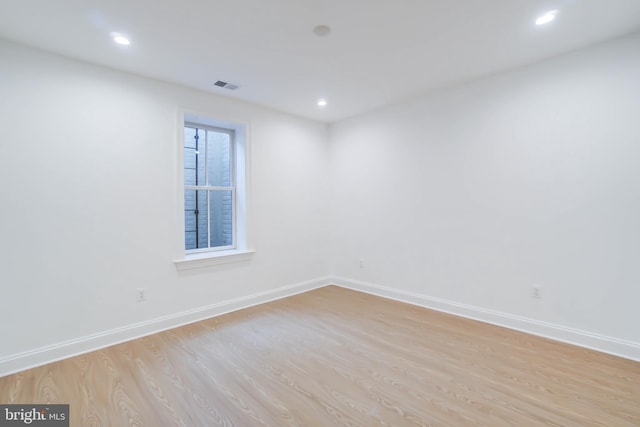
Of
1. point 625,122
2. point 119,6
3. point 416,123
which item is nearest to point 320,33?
point 119,6

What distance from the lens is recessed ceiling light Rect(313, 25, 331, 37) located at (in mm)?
2289

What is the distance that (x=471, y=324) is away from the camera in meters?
3.19

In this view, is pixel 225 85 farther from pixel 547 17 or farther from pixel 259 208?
pixel 547 17

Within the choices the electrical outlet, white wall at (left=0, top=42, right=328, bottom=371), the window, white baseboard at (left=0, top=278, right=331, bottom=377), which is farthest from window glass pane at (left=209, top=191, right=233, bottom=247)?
the electrical outlet

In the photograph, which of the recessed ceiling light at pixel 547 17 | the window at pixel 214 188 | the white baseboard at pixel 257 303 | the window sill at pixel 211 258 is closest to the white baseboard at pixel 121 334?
the white baseboard at pixel 257 303

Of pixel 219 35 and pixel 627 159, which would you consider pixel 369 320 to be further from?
pixel 219 35

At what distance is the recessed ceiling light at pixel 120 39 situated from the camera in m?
2.34

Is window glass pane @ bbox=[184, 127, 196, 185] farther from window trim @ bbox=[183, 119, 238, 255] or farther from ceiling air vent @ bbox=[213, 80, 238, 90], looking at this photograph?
ceiling air vent @ bbox=[213, 80, 238, 90]

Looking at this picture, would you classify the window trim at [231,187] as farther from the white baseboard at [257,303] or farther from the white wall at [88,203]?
the white baseboard at [257,303]

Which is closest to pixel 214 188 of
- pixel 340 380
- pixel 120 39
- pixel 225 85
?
pixel 225 85

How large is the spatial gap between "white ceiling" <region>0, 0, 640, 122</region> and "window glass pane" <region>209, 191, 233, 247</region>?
55.5 inches

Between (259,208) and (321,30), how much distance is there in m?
2.36

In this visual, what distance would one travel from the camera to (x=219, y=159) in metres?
3.99

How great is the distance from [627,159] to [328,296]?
3.47 metres
